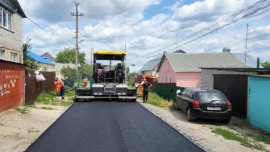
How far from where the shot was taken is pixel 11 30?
2005cm

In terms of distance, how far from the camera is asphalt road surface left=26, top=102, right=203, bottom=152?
24.4ft

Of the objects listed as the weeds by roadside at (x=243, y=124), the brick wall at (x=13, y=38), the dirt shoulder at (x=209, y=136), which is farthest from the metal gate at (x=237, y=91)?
the brick wall at (x=13, y=38)

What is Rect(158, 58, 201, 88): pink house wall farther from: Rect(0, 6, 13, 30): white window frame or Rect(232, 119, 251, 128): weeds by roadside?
Rect(232, 119, 251, 128): weeds by roadside

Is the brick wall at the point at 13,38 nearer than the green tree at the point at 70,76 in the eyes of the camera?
Yes

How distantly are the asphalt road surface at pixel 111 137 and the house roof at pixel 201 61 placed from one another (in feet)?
95.8

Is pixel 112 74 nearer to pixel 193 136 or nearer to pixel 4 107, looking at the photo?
pixel 4 107

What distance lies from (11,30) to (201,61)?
2960cm

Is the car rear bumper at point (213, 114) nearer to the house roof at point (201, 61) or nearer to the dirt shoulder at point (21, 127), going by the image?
the dirt shoulder at point (21, 127)

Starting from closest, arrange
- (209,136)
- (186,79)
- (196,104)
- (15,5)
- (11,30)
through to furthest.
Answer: (209,136) → (196,104) → (11,30) → (15,5) → (186,79)

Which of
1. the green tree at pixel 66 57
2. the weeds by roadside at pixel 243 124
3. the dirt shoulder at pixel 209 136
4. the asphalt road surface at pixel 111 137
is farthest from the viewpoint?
the green tree at pixel 66 57

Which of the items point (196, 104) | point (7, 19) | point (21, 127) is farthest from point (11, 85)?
point (196, 104)

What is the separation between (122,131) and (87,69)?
7812 cm

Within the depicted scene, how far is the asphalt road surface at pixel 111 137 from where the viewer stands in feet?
24.4

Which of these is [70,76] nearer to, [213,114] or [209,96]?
[209,96]
